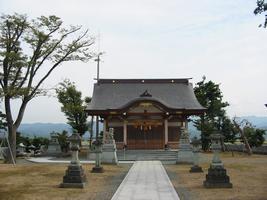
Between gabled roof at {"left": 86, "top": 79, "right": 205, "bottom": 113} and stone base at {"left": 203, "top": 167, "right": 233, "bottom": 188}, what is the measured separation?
76.9 feet

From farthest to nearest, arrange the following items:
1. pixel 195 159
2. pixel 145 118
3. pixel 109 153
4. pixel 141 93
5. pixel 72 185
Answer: pixel 141 93 → pixel 145 118 → pixel 109 153 → pixel 195 159 → pixel 72 185

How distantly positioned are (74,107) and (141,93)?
292 inches

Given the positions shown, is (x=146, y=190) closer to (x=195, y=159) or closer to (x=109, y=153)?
(x=195, y=159)

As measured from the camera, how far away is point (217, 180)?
14.1 metres

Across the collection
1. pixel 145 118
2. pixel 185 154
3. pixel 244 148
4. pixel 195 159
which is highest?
pixel 145 118

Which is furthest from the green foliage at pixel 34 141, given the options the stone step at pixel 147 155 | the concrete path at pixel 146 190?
the concrete path at pixel 146 190

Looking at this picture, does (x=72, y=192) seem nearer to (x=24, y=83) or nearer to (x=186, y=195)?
(x=186, y=195)

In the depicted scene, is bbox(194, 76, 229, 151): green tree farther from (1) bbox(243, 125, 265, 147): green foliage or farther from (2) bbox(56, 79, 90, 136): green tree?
(2) bbox(56, 79, 90, 136): green tree

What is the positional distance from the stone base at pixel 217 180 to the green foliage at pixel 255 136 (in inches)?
1075

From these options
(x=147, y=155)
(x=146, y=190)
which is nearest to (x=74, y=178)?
(x=146, y=190)

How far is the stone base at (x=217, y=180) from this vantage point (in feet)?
46.1

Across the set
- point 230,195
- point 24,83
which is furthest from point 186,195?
point 24,83

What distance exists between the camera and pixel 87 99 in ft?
156

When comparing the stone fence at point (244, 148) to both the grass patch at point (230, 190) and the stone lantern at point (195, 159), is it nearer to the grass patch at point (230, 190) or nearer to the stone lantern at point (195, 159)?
the stone lantern at point (195, 159)
